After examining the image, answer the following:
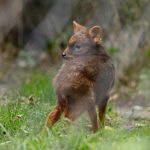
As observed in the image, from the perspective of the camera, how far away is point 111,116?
7.66 metres

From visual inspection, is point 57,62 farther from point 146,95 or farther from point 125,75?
point 146,95

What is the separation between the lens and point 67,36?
1233 centimetres

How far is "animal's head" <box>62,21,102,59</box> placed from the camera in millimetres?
6758

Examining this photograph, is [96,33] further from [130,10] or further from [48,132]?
[130,10]

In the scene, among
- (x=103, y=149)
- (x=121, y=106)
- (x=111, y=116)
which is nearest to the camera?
(x=103, y=149)

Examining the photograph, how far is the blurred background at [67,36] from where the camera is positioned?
11.3m

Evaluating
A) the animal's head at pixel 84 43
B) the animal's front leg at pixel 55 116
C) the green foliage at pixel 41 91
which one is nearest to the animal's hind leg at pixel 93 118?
the animal's front leg at pixel 55 116

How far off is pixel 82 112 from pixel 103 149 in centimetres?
114

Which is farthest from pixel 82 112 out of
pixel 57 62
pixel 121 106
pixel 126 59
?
pixel 57 62

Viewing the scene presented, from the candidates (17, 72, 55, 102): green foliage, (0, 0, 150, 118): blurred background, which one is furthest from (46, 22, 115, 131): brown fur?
(0, 0, 150, 118): blurred background

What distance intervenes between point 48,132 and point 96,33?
4.57ft

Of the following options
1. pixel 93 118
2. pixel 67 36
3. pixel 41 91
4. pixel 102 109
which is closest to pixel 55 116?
pixel 93 118

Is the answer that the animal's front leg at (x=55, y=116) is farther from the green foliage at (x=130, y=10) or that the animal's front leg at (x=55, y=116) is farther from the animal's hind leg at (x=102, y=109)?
the green foliage at (x=130, y=10)

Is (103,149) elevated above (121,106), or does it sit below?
above
